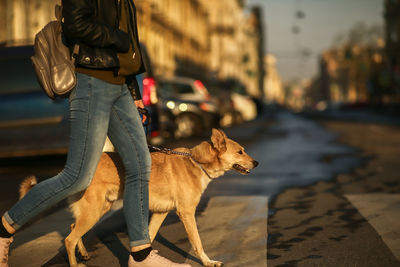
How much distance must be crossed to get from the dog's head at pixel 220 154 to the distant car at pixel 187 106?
10.5 meters

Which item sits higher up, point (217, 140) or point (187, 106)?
point (217, 140)

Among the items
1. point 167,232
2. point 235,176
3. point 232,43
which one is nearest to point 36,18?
point 235,176

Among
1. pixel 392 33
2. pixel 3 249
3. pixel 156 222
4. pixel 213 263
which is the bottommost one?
pixel 392 33

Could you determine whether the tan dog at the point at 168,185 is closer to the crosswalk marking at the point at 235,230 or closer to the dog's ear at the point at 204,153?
the dog's ear at the point at 204,153

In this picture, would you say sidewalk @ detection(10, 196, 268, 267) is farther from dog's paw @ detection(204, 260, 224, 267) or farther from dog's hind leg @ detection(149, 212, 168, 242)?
dog's hind leg @ detection(149, 212, 168, 242)

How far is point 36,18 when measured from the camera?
19.2m

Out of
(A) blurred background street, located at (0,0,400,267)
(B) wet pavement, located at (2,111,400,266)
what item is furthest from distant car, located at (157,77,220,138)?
(B) wet pavement, located at (2,111,400,266)

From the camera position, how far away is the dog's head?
418cm

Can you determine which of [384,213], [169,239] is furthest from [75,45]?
[384,213]

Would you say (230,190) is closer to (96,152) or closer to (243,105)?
(96,152)

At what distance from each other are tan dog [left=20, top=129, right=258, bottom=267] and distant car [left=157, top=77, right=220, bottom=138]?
10.6 meters

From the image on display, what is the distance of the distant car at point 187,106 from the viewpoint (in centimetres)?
1580

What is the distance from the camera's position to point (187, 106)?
16625mm

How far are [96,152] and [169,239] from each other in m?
1.49
